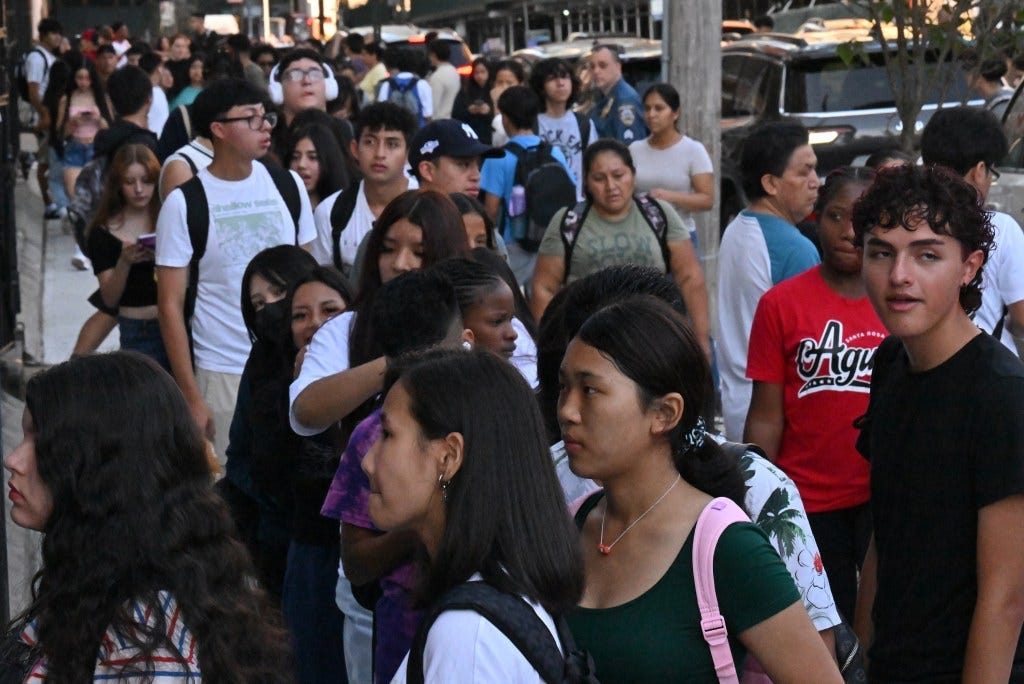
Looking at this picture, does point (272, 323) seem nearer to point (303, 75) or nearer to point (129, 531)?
point (129, 531)

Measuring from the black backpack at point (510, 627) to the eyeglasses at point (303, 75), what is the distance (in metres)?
7.24

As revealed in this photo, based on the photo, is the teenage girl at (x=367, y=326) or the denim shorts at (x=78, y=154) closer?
the teenage girl at (x=367, y=326)

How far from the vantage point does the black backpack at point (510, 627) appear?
7.73ft

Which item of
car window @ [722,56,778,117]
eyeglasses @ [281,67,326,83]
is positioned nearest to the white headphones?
eyeglasses @ [281,67,326,83]

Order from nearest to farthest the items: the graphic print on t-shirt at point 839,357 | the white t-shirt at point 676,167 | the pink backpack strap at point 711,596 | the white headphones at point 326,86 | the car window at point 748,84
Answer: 1. the pink backpack strap at point 711,596
2. the graphic print on t-shirt at point 839,357
3. the white t-shirt at point 676,167
4. the white headphones at point 326,86
5. the car window at point 748,84

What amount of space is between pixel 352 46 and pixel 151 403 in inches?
702

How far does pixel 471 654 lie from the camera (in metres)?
2.31

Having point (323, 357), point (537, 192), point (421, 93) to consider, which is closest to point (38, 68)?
point (421, 93)

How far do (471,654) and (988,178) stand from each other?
11.4ft

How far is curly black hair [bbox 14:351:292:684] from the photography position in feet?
8.34

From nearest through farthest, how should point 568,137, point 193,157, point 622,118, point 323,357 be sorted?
point 323,357, point 193,157, point 568,137, point 622,118

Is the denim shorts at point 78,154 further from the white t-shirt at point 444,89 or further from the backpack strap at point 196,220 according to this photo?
the backpack strap at point 196,220

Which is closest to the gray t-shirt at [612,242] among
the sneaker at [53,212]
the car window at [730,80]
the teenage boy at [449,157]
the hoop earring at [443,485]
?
the teenage boy at [449,157]

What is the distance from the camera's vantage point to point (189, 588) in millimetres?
2588
